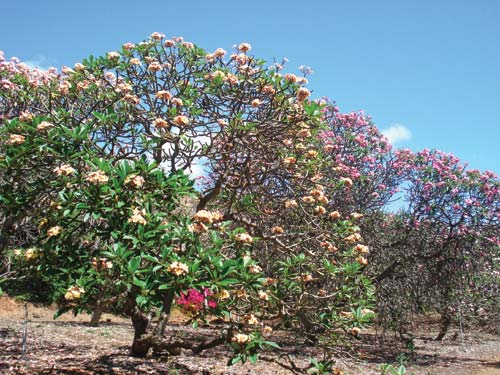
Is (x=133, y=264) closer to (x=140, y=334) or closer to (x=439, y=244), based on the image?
(x=140, y=334)

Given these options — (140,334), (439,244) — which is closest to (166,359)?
(140,334)

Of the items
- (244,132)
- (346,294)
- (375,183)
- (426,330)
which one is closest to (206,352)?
(346,294)

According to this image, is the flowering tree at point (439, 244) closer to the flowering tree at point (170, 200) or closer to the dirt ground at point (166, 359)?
the dirt ground at point (166, 359)

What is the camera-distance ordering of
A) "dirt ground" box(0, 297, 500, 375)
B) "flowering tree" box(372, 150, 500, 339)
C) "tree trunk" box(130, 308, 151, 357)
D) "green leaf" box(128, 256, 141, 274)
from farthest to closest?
1. "flowering tree" box(372, 150, 500, 339)
2. "tree trunk" box(130, 308, 151, 357)
3. "dirt ground" box(0, 297, 500, 375)
4. "green leaf" box(128, 256, 141, 274)

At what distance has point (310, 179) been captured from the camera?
5457 millimetres

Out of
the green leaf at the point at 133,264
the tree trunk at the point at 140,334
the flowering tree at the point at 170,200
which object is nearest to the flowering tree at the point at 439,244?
the flowering tree at the point at 170,200

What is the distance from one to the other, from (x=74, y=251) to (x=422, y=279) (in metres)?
8.25

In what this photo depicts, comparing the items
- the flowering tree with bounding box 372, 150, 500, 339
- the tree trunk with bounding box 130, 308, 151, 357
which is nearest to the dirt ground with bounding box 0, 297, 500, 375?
the tree trunk with bounding box 130, 308, 151, 357

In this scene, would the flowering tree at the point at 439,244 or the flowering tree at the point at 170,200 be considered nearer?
the flowering tree at the point at 170,200

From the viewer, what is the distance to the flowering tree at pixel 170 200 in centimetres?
338

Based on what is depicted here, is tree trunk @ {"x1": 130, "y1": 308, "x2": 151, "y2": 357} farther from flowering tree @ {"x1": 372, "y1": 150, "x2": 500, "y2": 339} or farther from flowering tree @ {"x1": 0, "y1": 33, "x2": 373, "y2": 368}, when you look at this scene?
flowering tree @ {"x1": 372, "y1": 150, "x2": 500, "y2": 339}

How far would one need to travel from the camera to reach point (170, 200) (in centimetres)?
370

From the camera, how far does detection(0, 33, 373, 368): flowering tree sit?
3.38 metres

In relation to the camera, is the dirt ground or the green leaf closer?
the green leaf
